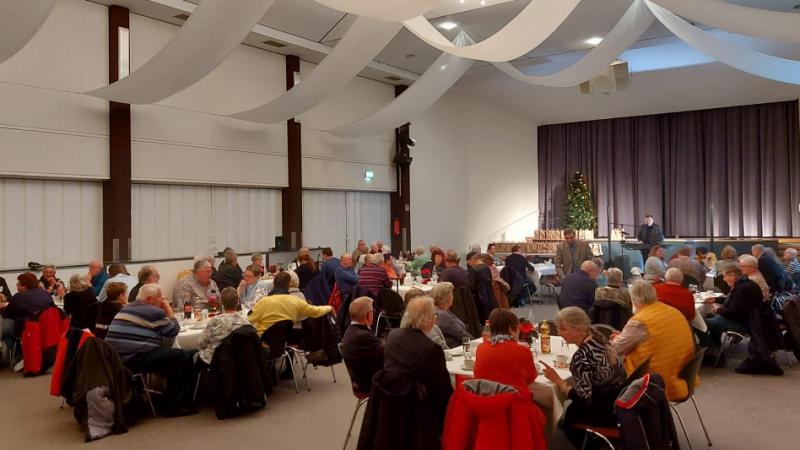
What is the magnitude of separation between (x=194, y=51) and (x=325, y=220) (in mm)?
6555

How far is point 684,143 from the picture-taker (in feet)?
56.6

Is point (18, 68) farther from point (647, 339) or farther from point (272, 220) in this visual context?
point (647, 339)

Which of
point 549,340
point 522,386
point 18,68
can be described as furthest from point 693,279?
point 18,68

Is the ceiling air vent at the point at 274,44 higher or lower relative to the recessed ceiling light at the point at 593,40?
lower

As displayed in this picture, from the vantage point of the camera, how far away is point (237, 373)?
5.28m

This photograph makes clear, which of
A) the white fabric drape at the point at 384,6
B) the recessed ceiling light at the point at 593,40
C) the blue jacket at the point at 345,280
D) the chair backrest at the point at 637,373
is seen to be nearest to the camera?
the chair backrest at the point at 637,373

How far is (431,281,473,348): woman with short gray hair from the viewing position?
5223 mm

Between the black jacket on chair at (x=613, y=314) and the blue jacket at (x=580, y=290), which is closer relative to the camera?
the black jacket on chair at (x=613, y=314)

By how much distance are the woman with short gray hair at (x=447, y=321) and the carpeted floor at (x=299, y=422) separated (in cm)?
105

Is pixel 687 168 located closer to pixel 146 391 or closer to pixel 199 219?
pixel 199 219

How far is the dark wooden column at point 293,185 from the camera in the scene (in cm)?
1246

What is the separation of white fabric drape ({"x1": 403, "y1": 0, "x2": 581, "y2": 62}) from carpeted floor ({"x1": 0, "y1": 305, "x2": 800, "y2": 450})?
3671 millimetres

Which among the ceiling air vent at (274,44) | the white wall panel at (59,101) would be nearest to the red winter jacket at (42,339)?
the white wall panel at (59,101)

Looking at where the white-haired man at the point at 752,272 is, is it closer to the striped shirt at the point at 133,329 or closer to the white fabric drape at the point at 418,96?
the white fabric drape at the point at 418,96
